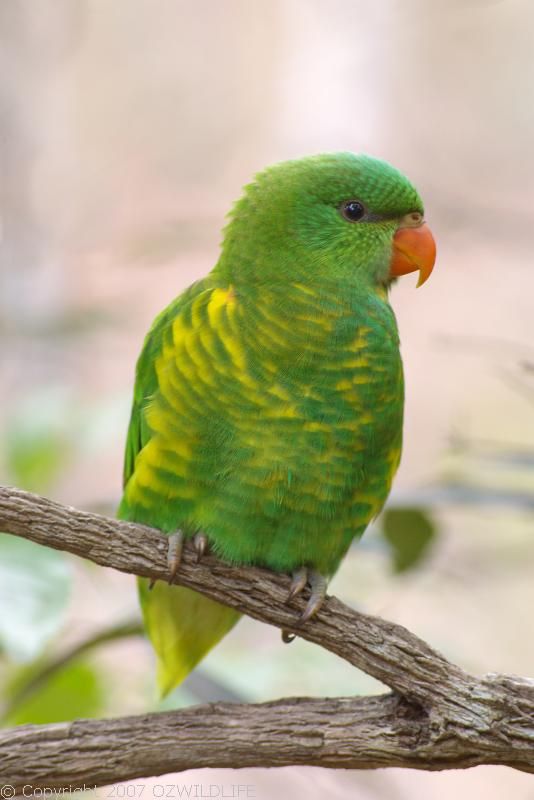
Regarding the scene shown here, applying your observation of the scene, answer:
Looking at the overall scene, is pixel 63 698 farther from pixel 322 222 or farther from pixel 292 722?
pixel 322 222

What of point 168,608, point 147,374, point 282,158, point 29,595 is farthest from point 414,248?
point 282,158

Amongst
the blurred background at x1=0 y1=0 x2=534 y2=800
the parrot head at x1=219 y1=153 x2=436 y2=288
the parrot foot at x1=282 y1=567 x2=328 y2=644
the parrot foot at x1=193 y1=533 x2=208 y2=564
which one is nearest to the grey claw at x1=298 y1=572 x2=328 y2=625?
the parrot foot at x1=282 y1=567 x2=328 y2=644

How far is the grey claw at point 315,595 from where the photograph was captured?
80.3 inches

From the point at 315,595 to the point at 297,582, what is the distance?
0.07m

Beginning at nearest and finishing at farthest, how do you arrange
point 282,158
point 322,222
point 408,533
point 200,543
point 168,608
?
point 200,543
point 322,222
point 168,608
point 408,533
point 282,158

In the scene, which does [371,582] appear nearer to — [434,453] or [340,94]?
[434,453]

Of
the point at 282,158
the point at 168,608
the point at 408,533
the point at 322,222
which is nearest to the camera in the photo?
the point at 322,222

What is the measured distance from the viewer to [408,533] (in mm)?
2609

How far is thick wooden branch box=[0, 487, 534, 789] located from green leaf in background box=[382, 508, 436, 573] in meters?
0.58

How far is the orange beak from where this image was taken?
2.31 metres

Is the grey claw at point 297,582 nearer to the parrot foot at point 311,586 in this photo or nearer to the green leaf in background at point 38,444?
the parrot foot at point 311,586

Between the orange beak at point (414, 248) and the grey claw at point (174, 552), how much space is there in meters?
0.82

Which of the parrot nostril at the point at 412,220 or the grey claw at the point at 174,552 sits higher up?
the parrot nostril at the point at 412,220

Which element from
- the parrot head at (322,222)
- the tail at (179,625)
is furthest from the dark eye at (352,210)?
the tail at (179,625)
